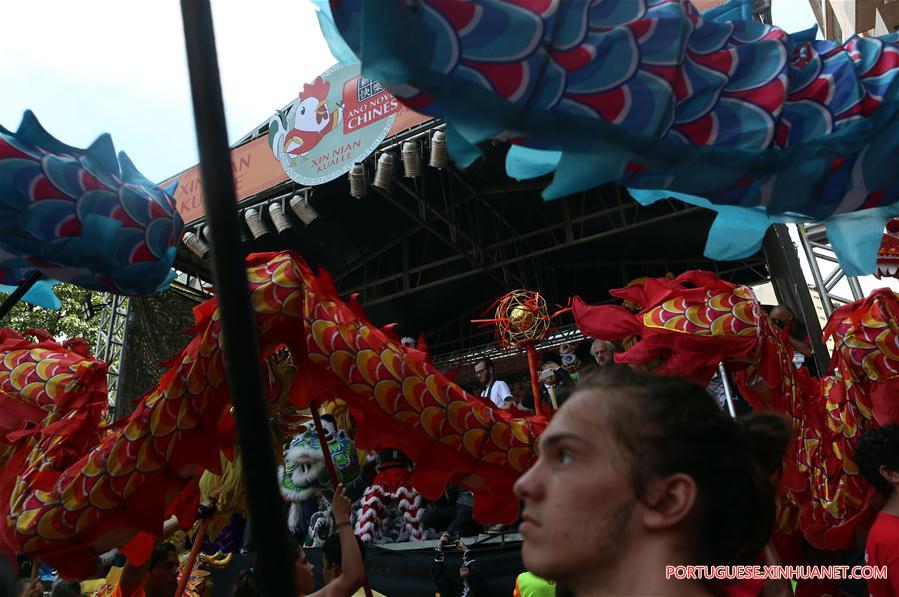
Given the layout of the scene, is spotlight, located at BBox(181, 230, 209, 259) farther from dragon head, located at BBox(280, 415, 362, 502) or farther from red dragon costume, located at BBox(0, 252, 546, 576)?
red dragon costume, located at BBox(0, 252, 546, 576)

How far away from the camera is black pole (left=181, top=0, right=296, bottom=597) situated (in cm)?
60

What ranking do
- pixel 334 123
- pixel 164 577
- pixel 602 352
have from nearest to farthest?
pixel 164 577, pixel 602 352, pixel 334 123

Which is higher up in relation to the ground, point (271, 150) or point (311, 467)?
point (271, 150)

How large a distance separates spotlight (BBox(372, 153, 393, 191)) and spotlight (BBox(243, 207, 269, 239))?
4.85 ft

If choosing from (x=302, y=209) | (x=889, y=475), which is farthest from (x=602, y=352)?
(x=302, y=209)

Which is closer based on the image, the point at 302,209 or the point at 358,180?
the point at 358,180

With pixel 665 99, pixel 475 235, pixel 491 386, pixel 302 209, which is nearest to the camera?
pixel 665 99

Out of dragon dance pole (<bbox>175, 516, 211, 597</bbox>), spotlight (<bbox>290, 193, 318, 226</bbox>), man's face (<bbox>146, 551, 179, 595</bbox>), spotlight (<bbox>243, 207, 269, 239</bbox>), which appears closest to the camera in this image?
dragon dance pole (<bbox>175, 516, 211, 597</bbox>)

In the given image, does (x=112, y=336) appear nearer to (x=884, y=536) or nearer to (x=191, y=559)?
(x=191, y=559)

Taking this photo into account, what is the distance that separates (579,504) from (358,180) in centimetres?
652

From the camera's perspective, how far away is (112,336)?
27.5 ft

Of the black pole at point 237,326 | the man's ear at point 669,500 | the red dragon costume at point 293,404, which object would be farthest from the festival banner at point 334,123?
the black pole at point 237,326

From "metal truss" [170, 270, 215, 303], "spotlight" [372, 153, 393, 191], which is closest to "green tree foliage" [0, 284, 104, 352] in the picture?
"metal truss" [170, 270, 215, 303]

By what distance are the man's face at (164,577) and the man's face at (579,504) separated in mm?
2373
